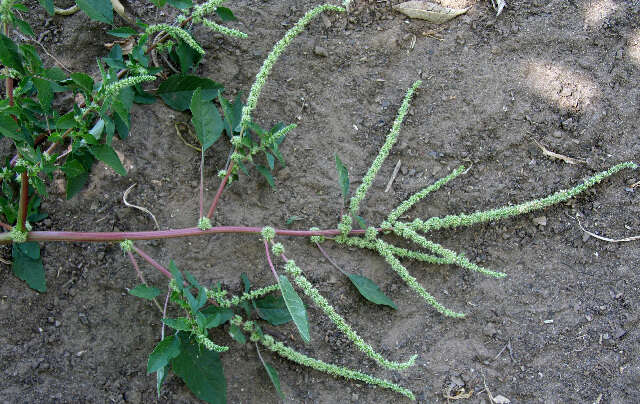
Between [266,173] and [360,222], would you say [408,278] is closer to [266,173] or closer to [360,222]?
[360,222]

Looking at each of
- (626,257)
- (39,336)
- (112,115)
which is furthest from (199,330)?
(626,257)

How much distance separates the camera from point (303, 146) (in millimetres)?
2396

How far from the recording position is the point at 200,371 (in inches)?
78.5

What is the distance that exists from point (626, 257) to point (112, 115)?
214cm

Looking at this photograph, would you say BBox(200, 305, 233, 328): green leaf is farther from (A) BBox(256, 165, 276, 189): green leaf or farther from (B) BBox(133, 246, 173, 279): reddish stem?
(A) BBox(256, 165, 276, 189): green leaf

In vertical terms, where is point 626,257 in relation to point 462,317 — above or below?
above

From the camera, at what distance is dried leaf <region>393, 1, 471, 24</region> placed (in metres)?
2.51

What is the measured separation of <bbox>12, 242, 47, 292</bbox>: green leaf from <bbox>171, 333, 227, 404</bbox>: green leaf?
2.08 feet

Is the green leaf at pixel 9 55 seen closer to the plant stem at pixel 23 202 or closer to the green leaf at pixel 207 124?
the plant stem at pixel 23 202

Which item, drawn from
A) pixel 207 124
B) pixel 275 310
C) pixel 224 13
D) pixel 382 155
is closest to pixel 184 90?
pixel 207 124

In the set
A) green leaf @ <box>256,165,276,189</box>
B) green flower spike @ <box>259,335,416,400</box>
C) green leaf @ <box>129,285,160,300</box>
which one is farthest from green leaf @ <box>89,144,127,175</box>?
green flower spike @ <box>259,335,416,400</box>

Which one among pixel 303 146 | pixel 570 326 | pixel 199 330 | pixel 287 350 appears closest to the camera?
pixel 199 330

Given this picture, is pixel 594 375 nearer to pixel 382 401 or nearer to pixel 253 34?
pixel 382 401

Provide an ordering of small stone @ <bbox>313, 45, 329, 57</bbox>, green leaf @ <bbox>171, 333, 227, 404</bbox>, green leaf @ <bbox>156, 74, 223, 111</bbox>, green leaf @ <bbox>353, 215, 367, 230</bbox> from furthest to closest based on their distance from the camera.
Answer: small stone @ <bbox>313, 45, 329, 57</bbox>, green leaf @ <bbox>156, 74, 223, 111</bbox>, green leaf @ <bbox>353, 215, 367, 230</bbox>, green leaf @ <bbox>171, 333, 227, 404</bbox>
